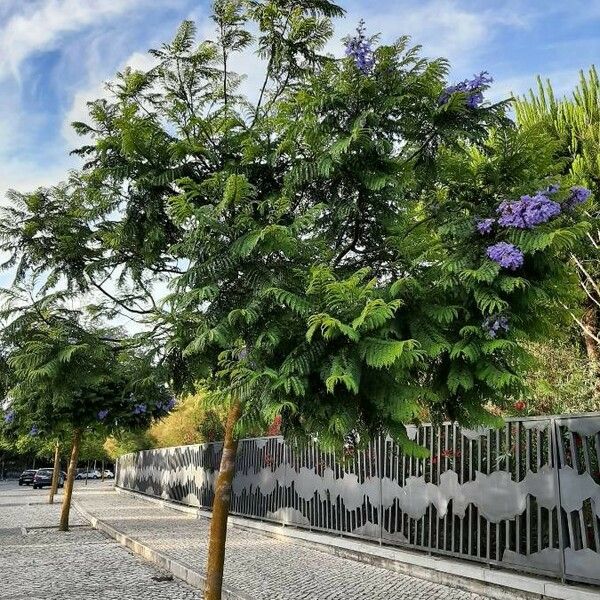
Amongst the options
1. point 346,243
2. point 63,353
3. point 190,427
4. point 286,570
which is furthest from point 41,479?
point 346,243

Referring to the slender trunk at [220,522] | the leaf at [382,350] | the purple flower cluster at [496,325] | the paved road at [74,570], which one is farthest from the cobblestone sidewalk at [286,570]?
the leaf at [382,350]

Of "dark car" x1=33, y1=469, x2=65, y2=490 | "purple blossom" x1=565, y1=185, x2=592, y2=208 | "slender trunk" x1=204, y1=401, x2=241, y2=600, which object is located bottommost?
"dark car" x1=33, y1=469, x2=65, y2=490

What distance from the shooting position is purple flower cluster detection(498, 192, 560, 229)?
368 centimetres

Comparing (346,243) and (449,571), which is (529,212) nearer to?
(346,243)

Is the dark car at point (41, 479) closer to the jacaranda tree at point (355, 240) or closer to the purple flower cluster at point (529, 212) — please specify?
the jacaranda tree at point (355, 240)

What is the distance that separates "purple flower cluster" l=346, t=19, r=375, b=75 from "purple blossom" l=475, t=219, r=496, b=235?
48.9 inches

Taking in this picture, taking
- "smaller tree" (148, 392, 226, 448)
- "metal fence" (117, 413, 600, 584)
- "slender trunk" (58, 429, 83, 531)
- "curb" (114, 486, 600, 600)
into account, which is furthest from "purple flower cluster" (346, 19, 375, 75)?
"smaller tree" (148, 392, 226, 448)

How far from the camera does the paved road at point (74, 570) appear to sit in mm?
7867

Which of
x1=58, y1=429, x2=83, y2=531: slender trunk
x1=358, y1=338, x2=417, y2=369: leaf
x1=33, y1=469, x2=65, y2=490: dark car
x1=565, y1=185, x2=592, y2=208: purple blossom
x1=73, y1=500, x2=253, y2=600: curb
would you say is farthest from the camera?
x1=33, y1=469, x2=65, y2=490: dark car

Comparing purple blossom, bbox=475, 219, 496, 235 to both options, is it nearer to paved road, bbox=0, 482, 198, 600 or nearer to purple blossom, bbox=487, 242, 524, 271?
purple blossom, bbox=487, 242, 524, 271

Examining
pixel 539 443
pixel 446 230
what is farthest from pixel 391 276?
pixel 539 443

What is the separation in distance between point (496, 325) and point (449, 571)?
18.6 ft

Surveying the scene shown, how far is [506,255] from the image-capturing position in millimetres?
3709

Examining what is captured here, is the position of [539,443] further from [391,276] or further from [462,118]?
[462,118]
